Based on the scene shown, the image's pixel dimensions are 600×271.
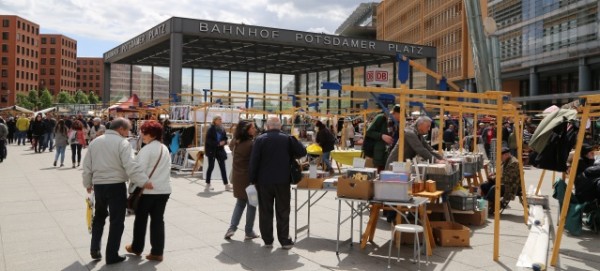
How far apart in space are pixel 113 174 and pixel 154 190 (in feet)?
1.60

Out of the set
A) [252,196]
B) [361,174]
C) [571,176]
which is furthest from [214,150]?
[571,176]

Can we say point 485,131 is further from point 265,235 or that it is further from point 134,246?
point 134,246

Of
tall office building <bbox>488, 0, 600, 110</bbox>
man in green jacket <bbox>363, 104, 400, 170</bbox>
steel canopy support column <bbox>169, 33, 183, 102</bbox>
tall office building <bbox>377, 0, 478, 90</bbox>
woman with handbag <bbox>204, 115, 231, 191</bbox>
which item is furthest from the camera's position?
tall office building <bbox>377, 0, 478, 90</bbox>

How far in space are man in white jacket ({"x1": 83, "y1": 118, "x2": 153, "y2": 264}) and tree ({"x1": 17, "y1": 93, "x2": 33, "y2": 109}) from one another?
113 metres

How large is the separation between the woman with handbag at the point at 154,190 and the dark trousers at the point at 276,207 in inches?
49.6

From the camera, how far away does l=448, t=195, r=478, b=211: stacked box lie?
8195 millimetres

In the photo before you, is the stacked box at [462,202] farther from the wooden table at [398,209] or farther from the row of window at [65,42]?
the row of window at [65,42]

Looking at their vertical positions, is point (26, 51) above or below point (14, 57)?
above

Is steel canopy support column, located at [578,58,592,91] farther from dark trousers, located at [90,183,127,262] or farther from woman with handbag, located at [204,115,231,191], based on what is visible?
dark trousers, located at [90,183,127,262]

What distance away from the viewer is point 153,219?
6.24m

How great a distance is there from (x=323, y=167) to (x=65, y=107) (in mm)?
36528

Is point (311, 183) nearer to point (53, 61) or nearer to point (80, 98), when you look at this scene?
point (80, 98)

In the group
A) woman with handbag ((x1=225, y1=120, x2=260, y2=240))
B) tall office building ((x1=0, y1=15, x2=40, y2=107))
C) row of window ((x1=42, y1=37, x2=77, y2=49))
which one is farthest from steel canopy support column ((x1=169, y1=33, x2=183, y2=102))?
row of window ((x1=42, y1=37, x2=77, y2=49))

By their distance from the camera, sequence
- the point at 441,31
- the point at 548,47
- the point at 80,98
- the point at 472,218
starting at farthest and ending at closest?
the point at 80,98 < the point at 441,31 < the point at 548,47 < the point at 472,218
